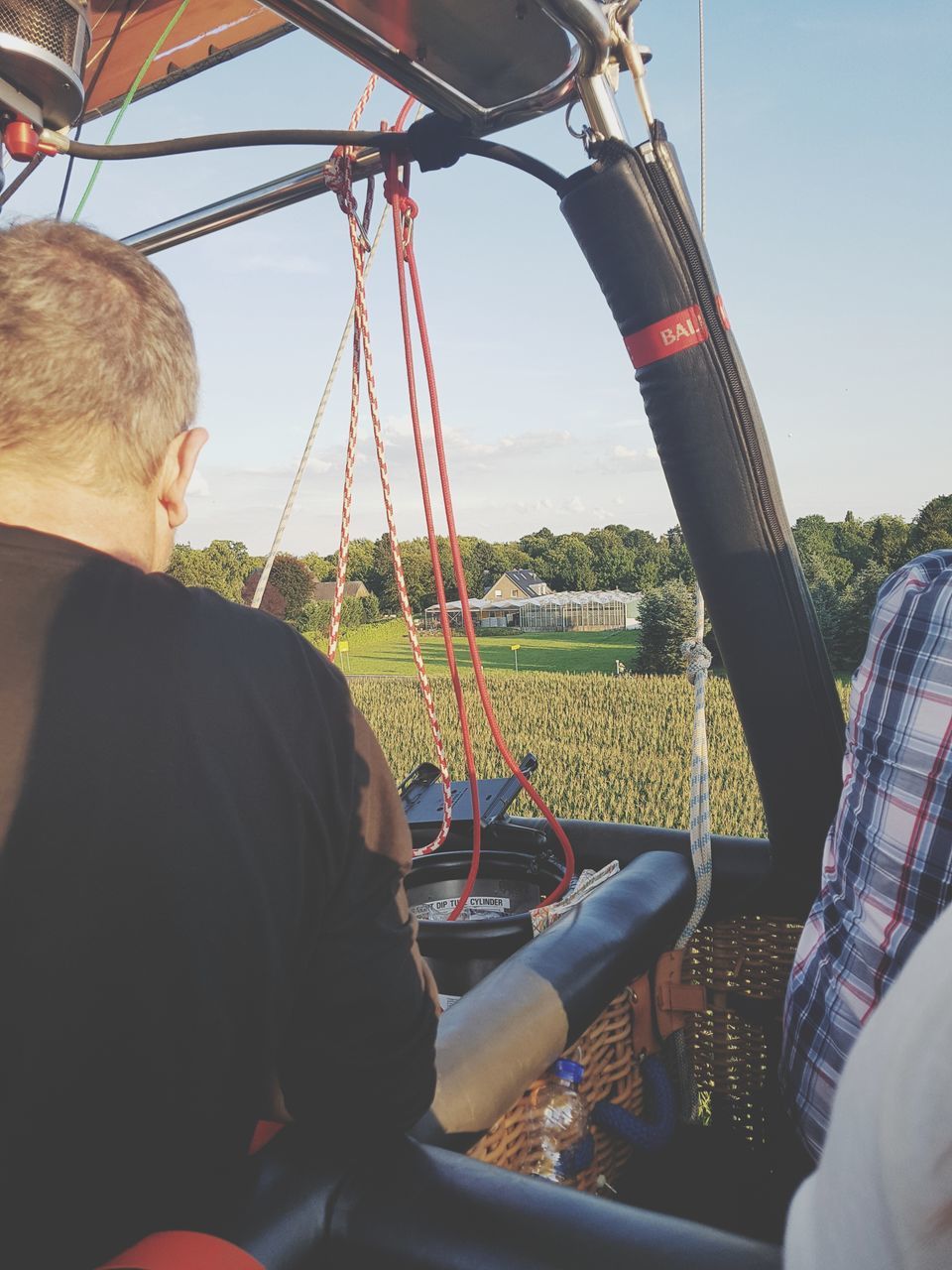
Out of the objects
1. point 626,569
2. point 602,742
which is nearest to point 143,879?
point 602,742

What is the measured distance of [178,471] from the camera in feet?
3.03

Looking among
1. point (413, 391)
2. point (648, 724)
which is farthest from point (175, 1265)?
point (648, 724)

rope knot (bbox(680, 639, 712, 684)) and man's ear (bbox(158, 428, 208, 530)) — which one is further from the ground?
man's ear (bbox(158, 428, 208, 530))

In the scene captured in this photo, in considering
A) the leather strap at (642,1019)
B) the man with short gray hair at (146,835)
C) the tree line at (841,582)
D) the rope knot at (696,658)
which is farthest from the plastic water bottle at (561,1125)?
the tree line at (841,582)

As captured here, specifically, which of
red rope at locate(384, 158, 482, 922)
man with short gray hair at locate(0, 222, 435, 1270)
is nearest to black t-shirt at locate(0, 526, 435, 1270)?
man with short gray hair at locate(0, 222, 435, 1270)

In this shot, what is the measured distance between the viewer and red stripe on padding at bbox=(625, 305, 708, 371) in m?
1.59

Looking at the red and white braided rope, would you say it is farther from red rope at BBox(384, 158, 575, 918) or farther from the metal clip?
the metal clip

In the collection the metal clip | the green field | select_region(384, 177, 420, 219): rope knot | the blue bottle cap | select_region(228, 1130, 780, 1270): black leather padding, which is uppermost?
the metal clip

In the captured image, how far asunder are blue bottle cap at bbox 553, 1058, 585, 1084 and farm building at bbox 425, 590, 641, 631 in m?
35.3

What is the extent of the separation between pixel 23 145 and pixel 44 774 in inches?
49.0

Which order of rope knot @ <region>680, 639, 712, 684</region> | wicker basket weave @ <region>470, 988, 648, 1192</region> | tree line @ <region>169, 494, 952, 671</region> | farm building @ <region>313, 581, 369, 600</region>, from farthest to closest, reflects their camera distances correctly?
farm building @ <region>313, 581, 369, 600</region> → tree line @ <region>169, 494, 952, 671</region> → rope knot @ <region>680, 639, 712, 684</region> → wicker basket weave @ <region>470, 988, 648, 1192</region>

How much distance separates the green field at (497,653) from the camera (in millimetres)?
25453

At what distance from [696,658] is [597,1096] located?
0.82 m

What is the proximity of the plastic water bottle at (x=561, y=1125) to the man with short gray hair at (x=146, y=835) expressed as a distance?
1.22 feet
